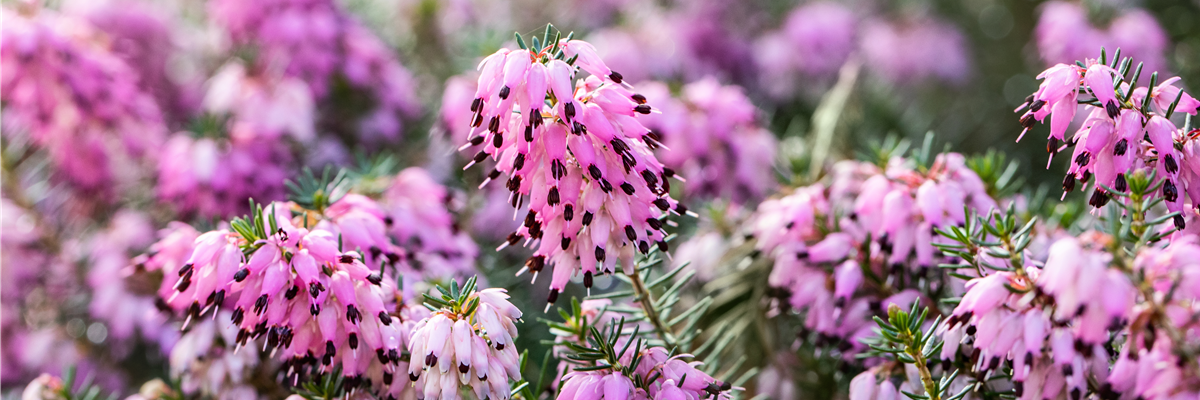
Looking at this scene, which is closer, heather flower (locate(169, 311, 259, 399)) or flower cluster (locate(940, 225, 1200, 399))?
flower cluster (locate(940, 225, 1200, 399))

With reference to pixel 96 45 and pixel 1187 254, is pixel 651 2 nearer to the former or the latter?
pixel 96 45

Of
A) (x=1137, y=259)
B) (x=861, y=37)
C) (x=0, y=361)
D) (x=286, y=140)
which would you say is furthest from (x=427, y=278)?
(x=861, y=37)

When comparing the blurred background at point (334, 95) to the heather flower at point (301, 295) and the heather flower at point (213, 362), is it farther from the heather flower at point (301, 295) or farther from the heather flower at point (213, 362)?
the heather flower at point (301, 295)

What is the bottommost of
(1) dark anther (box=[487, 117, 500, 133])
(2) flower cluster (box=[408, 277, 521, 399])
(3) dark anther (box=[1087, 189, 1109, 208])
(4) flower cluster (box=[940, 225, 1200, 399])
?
(2) flower cluster (box=[408, 277, 521, 399])

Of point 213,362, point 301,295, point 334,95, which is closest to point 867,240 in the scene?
point 301,295

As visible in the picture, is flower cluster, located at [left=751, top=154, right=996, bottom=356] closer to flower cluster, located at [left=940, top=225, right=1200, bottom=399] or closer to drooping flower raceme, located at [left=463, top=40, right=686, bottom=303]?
flower cluster, located at [left=940, top=225, right=1200, bottom=399]

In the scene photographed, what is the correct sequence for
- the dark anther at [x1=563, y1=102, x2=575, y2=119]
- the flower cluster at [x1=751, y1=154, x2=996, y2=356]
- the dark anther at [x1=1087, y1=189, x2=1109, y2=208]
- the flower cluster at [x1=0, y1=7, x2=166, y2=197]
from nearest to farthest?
the dark anther at [x1=563, y1=102, x2=575, y2=119]
the dark anther at [x1=1087, y1=189, x2=1109, y2=208]
the flower cluster at [x1=751, y1=154, x2=996, y2=356]
the flower cluster at [x1=0, y1=7, x2=166, y2=197]

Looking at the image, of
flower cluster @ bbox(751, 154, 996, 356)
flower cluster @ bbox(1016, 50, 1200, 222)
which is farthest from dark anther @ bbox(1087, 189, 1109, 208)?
flower cluster @ bbox(751, 154, 996, 356)
